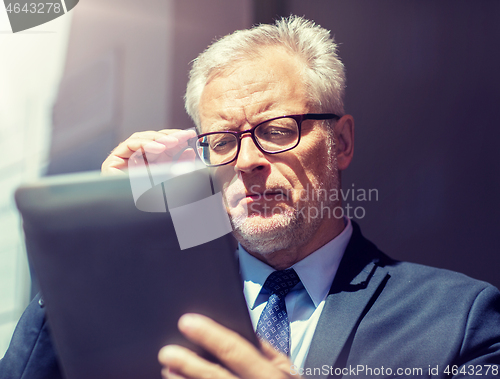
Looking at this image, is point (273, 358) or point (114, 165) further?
point (114, 165)

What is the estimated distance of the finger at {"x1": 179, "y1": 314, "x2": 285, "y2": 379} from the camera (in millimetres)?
698

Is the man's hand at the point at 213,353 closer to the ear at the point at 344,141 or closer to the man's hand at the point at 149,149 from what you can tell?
the man's hand at the point at 149,149

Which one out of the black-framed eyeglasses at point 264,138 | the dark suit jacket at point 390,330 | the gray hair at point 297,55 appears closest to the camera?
the dark suit jacket at point 390,330

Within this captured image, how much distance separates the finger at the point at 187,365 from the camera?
688 mm

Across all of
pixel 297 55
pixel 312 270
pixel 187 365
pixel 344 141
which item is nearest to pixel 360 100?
pixel 344 141

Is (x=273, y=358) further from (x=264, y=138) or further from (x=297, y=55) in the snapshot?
(x=297, y=55)

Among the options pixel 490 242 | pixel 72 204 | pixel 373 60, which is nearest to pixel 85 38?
pixel 72 204

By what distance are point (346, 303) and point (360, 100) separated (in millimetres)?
1041

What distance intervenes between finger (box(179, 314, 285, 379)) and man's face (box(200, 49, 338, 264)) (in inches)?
18.3

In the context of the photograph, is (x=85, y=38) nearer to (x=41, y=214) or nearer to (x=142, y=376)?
(x=41, y=214)

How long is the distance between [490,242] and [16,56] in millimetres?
2159

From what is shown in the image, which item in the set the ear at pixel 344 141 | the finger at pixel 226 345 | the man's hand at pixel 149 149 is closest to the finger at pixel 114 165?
the man's hand at pixel 149 149

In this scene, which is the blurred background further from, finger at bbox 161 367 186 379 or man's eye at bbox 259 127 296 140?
finger at bbox 161 367 186 379

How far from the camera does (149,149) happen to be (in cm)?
112
